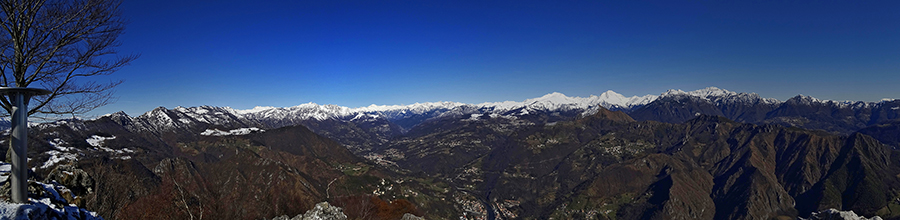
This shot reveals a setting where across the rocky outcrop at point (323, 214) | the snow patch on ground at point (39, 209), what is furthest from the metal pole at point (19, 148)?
the rocky outcrop at point (323, 214)

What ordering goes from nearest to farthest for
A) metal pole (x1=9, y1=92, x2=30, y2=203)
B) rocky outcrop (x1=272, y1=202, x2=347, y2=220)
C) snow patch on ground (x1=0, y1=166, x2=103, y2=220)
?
snow patch on ground (x1=0, y1=166, x2=103, y2=220) → metal pole (x1=9, y1=92, x2=30, y2=203) → rocky outcrop (x1=272, y1=202, x2=347, y2=220)

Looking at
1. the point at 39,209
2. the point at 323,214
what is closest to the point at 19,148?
the point at 39,209

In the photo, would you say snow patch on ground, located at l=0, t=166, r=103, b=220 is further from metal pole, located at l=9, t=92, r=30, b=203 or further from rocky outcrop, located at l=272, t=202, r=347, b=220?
rocky outcrop, located at l=272, t=202, r=347, b=220

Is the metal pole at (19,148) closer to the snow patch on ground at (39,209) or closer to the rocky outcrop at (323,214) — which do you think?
the snow patch on ground at (39,209)

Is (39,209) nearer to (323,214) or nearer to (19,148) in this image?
(19,148)

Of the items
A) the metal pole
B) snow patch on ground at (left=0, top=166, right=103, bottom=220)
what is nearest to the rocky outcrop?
snow patch on ground at (left=0, top=166, right=103, bottom=220)

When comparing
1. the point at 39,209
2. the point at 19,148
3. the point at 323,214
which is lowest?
the point at 323,214

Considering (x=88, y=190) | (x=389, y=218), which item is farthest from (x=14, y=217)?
(x=389, y=218)

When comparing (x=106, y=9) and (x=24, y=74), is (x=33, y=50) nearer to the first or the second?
(x=24, y=74)

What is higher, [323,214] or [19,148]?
[19,148]
